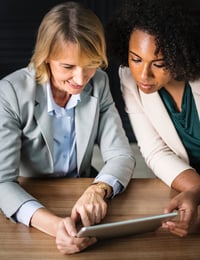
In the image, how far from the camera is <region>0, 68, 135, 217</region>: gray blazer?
1.46 m

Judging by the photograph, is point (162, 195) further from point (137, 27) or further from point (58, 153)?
point (137, 27)

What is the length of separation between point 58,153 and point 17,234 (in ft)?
1.34

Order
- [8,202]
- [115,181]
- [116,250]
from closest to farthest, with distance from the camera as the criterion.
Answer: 1. [116,250]
2. [8,202]
3. [115,181]

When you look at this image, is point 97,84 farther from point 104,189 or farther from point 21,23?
point 21,23

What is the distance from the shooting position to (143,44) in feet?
5.19

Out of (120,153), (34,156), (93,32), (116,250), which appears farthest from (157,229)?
(93,32)

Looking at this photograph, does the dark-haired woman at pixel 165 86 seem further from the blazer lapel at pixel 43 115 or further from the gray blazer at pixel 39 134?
the blazer lapel at pixel 43 115

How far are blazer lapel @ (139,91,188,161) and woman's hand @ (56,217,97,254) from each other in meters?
→ 0.60

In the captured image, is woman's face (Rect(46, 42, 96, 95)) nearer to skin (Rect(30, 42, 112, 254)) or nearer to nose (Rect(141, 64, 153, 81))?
skin (Rect(30, 42, 112, 254))

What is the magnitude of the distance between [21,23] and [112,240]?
207cm

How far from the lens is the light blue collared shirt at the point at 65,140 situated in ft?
5.12

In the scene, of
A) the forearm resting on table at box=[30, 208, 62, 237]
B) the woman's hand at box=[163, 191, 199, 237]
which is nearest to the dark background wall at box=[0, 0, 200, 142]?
the woman's hand at box=[163, 191, 199, 237]

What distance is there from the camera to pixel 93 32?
1.49m

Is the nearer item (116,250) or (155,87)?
(116,250)
